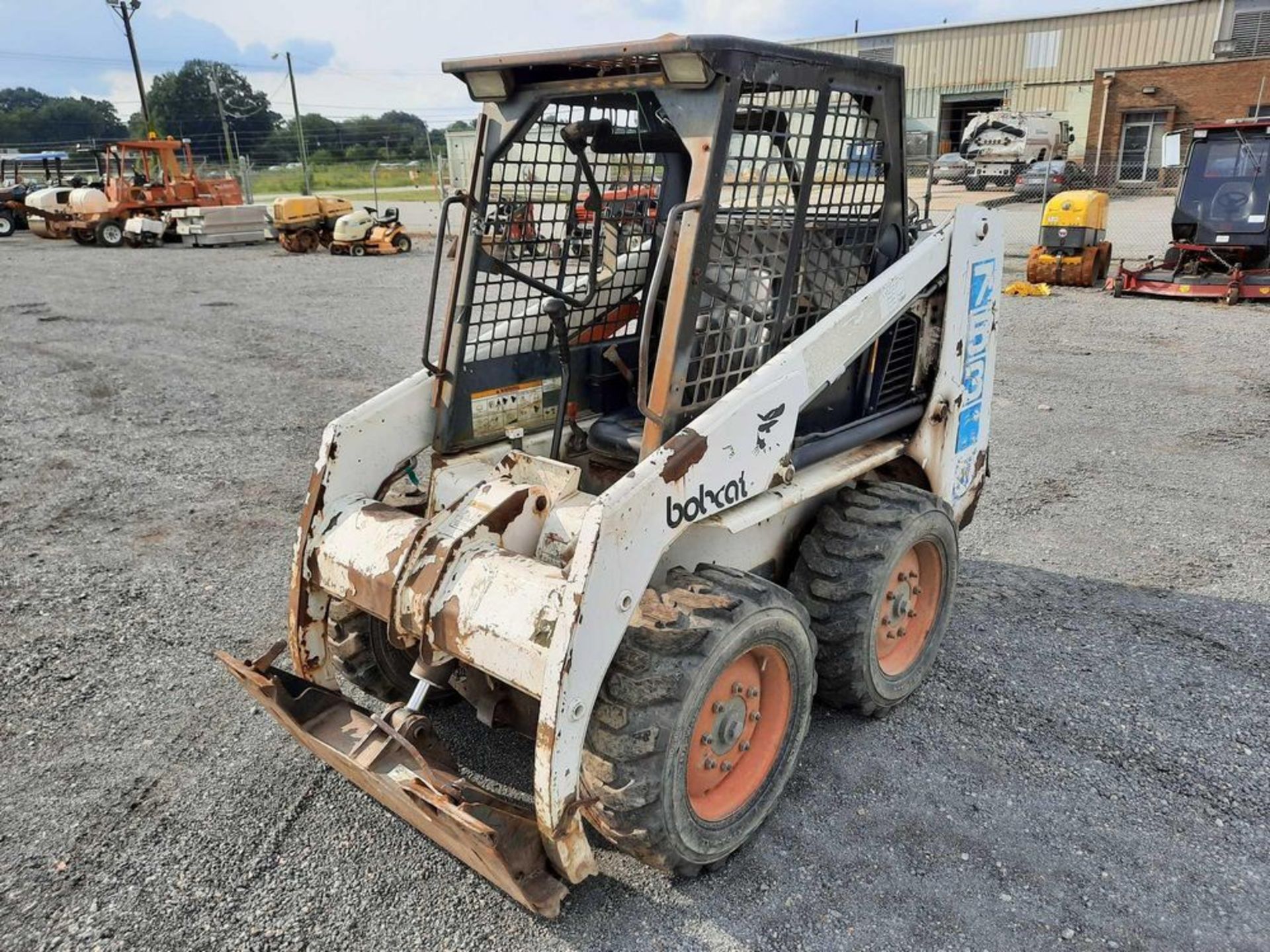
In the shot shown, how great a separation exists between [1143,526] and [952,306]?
2.66 metres

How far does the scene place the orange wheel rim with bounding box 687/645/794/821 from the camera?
2912 mm

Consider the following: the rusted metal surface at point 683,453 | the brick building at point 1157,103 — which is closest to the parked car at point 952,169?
the brick building at point 1157,103

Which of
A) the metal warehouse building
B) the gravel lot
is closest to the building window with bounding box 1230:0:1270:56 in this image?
the metal warehouse building

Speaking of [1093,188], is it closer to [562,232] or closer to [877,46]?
[877,46]

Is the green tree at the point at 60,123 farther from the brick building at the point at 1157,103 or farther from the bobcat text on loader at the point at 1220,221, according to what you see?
the bobcat text on loader at the point at 1220,221

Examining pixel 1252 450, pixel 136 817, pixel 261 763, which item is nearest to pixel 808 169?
pixel 261 763

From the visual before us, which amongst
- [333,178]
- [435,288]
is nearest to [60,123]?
[333,178]

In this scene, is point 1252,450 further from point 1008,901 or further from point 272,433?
point 272,433

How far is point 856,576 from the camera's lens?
3451mm

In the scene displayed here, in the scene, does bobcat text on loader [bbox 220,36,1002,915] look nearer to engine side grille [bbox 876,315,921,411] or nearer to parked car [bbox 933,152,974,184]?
engine side grille [bbox 876,315,921,411]

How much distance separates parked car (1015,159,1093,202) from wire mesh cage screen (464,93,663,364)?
2254cm

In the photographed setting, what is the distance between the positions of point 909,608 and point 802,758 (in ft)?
2.71

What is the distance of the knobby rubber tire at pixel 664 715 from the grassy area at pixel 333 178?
1560 inches

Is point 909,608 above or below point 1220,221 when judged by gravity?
below
